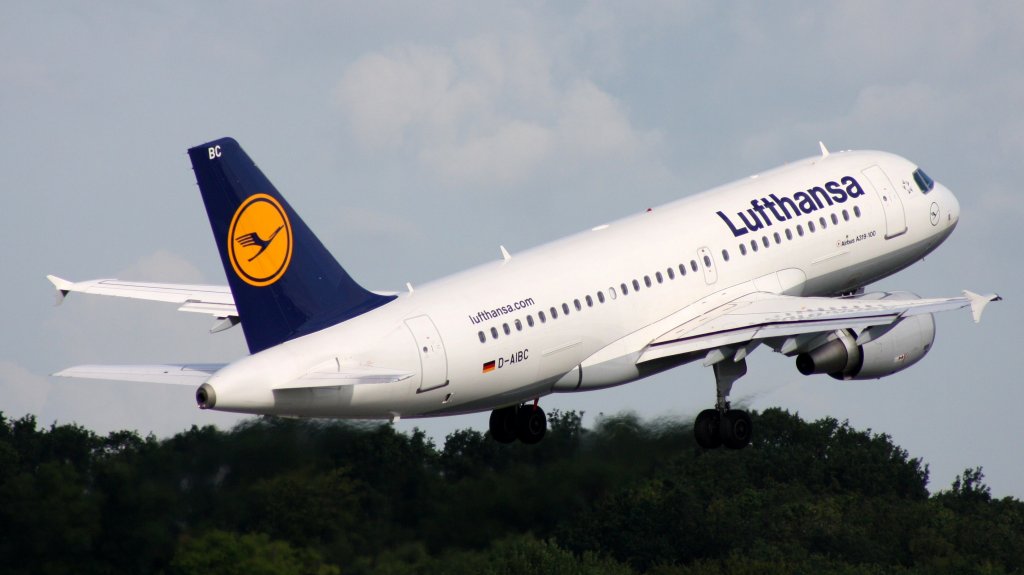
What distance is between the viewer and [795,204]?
5300 centimetres

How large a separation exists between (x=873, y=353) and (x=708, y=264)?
4551 millimetres

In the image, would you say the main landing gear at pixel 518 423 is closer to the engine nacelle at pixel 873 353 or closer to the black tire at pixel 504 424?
the black tire at pixel 504 424

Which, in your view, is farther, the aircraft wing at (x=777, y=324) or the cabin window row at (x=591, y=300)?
the aircraft wing at (x=777, y=324)

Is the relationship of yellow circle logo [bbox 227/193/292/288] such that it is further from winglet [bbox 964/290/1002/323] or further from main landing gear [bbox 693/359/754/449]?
winglet [bbox 964/290/1002/323]

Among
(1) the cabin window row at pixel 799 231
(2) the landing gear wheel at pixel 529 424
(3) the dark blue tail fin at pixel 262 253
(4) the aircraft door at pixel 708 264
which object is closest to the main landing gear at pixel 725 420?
(4) the aircraft door at pixel 708 264

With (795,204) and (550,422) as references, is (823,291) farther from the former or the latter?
(550,422)

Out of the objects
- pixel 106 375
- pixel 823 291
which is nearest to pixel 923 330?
pixel 823 291

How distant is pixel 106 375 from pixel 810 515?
4859cm

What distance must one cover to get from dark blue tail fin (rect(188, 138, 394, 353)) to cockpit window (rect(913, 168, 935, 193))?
1962 centimetres

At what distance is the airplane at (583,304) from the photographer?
139 feet

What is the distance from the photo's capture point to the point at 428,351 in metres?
43.9

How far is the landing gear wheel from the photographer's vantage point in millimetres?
51000

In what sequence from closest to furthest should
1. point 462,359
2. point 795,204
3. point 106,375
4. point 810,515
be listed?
1. point 106,375
2. point 462,359
3. point 795,204
4. point 810,515

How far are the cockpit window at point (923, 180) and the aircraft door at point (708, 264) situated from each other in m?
8.54
